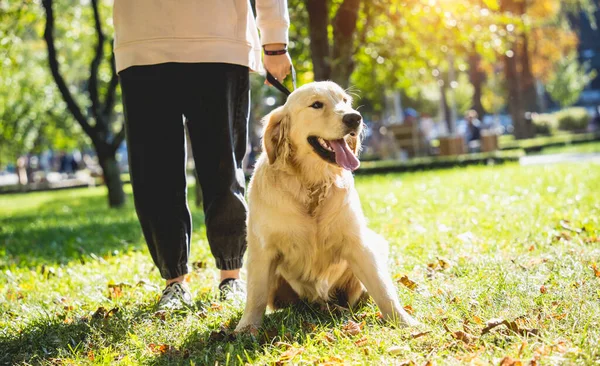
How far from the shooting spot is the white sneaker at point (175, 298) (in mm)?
3523

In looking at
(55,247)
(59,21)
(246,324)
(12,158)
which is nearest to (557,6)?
(59,21)

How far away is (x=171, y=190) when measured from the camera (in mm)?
3691

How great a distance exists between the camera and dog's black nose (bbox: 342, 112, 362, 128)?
120 inches

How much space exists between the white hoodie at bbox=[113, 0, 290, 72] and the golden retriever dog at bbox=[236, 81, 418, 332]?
0.56m

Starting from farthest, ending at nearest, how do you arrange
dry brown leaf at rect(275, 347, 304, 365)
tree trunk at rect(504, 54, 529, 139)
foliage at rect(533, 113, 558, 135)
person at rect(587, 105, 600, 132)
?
person at rect(587, 105, 600, 132) → foliage at rect(533, 113, 558, 135) → tree trunk at rect(504, 54, 529, 139) → dry brown leaf at rect(275, 347, 304, 365)

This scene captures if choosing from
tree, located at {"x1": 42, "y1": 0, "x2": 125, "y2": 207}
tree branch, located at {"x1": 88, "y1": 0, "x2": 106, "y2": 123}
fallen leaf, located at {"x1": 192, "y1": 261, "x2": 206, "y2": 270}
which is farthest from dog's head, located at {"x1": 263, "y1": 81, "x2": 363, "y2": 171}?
tree branch, located at {"x1": 88, "y1": 0, "x2": 106, "y2": 123}

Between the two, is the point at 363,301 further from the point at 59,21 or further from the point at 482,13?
the point at 59,21

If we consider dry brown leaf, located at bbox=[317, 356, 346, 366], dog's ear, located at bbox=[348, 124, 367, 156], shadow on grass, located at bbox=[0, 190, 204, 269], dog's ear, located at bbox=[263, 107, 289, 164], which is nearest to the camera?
dry brown leaf, located at bbox=[317, 356, 346, 366]

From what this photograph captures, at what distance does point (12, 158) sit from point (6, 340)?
2881 cm

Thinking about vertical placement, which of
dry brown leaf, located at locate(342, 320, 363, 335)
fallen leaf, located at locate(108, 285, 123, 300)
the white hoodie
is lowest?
fallen leaf, located at locate(108, 285, 123, 300)

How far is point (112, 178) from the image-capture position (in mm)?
12883

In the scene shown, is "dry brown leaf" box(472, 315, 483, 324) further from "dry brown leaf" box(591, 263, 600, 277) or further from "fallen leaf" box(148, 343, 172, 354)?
"fallen leaf" box(148, 343, 172, 354)

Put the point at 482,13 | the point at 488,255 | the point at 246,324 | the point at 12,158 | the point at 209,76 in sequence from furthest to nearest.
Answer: the point at 12,158 → the point at 482,13 → the point at 488,255 → the point at 209,76 → the point at 246,324

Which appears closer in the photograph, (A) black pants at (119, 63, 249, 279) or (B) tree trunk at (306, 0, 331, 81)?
(A) black pants at (119, 63, 249, 279)
